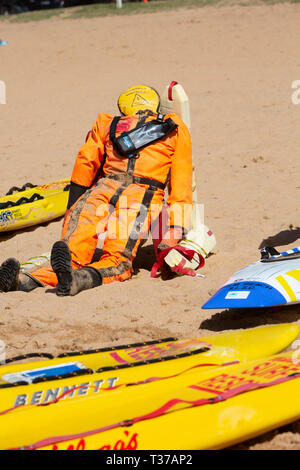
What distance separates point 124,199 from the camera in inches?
209

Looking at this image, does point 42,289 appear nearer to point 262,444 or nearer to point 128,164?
point 128,164

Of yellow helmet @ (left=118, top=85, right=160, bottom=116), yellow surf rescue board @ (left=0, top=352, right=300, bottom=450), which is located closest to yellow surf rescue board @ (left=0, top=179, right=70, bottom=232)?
yellow helmet @ (left=118, top=85, right=160, bottom=116)

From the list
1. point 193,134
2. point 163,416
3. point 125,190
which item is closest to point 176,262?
point 125,190

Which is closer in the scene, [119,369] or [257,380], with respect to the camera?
[257,380]

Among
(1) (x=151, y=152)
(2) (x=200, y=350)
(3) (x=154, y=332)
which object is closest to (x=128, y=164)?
(1) (x=151, y=152)

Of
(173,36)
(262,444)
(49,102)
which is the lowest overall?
(262,444)

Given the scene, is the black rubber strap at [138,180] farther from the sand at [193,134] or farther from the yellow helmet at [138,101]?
the sand at [193,134]

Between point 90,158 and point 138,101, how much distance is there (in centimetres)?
56

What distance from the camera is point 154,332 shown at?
424 centimetres

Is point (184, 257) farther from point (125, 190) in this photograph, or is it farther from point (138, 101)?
point (138, 101)

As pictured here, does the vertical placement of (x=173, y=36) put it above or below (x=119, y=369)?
above

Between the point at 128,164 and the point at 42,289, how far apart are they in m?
1.08

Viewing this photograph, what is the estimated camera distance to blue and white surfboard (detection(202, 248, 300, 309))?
164 inches

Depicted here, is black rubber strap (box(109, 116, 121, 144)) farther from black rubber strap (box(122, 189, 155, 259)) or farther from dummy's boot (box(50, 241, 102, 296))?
dummy's boot (box(50, 241, 102, 296))
